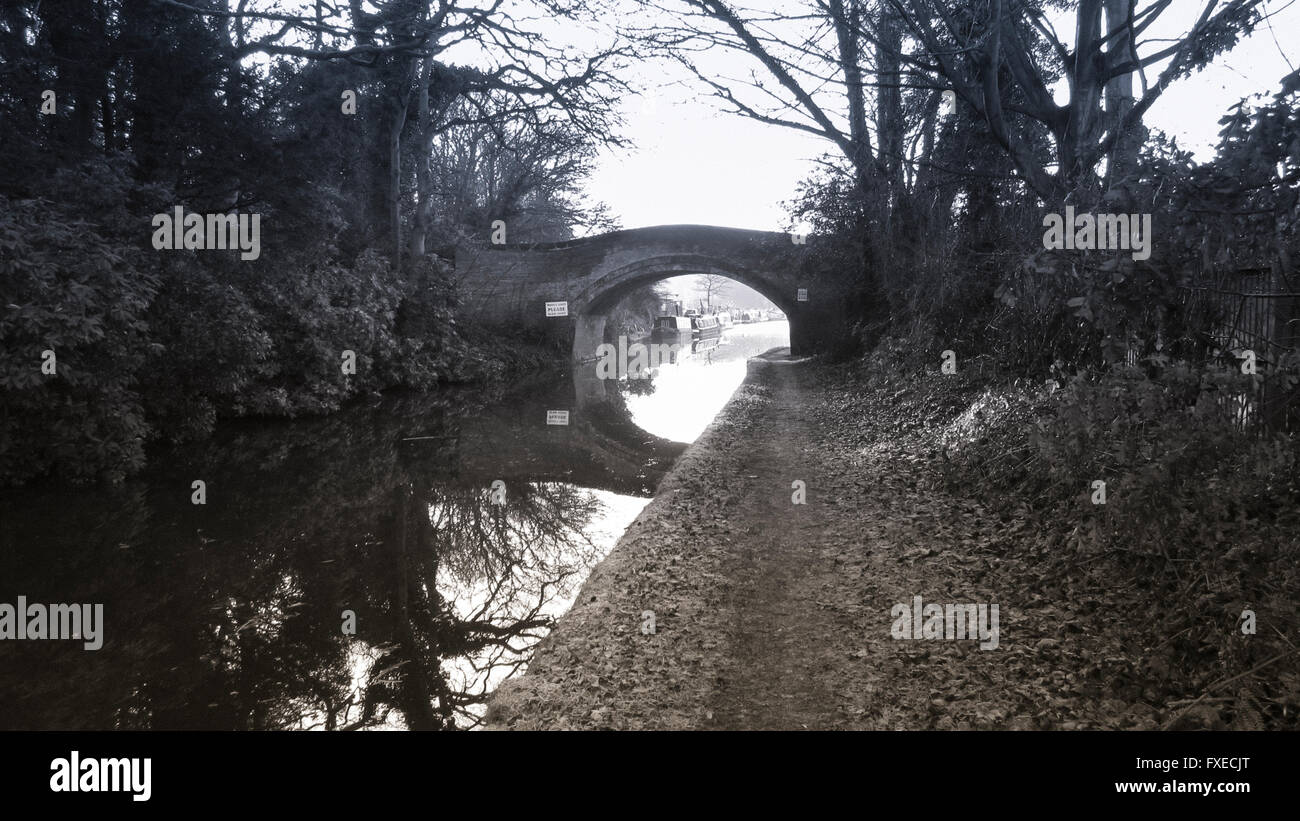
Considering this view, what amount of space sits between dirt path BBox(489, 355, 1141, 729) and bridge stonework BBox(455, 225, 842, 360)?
15.7 meters

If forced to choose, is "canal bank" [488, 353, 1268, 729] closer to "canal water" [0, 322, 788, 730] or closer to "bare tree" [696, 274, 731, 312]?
"canal water" [0, 322, 788, 730]

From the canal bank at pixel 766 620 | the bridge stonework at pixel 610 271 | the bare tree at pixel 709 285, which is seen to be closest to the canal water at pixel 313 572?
the canal bank at pixel 766 620

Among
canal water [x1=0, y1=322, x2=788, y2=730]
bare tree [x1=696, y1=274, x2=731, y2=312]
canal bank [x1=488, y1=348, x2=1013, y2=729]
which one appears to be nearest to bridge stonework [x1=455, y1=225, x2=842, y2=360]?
canal water [x1=0, y1=322, x2=788, y2=730]

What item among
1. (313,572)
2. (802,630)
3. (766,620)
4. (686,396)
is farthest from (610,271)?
(802,630)

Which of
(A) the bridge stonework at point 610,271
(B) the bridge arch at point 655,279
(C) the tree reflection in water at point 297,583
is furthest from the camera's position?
(B) the bridge arch at point 655,279

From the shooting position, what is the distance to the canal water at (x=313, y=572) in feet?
12.3

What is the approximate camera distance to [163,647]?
436 centimetres

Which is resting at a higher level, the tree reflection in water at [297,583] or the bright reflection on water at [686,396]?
the bright reflection on water at [686,396]

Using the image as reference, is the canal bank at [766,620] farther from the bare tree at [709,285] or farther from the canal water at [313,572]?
the bare tree at [709,285]

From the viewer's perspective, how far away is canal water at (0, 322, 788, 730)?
376 centimetres

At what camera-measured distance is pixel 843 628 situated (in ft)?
12.8

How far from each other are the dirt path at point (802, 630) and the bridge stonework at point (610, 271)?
620 inches
